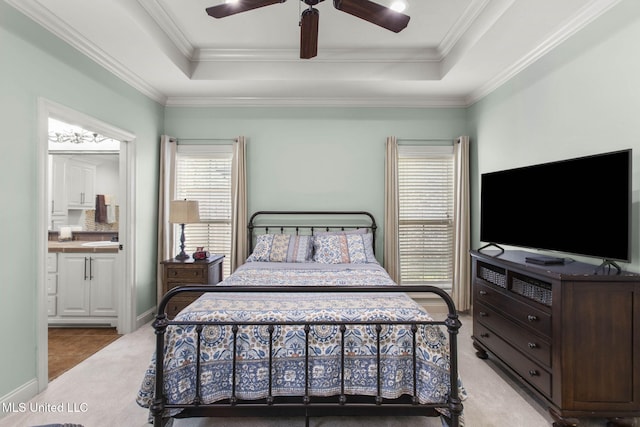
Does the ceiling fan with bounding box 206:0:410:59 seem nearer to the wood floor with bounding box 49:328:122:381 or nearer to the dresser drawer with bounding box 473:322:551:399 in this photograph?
the dresser drawer with bounding box 473:322:551:399

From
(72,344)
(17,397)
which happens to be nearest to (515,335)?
(17,397)

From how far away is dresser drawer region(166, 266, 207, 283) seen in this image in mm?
3705

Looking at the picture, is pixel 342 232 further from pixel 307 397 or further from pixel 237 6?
pixel 237 6

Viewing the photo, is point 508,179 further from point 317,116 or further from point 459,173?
point 317,116

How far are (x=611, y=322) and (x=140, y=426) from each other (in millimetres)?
2983

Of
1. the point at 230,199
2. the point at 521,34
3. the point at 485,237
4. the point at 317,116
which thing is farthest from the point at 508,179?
the point at 230,199

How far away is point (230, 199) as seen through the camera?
438cm

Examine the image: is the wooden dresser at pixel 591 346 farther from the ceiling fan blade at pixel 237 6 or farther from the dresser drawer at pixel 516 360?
the ceiling fan blade at pixel 237 6

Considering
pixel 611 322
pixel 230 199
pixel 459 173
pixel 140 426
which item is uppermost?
pixel 459 173

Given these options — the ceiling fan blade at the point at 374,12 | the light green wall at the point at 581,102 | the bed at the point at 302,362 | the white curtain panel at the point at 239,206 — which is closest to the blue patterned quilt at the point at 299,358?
the bed at the point at 302,362

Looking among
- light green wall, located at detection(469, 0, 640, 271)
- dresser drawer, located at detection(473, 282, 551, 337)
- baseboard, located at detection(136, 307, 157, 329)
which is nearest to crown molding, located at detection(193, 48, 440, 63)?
light green wall, located at detection(469, 0, 640, 271)

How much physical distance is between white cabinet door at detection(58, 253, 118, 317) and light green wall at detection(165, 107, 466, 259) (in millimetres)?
1825

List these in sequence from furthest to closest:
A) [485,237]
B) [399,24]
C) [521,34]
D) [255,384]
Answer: [485,237]
[521,34]
[399,24]
[255,384]

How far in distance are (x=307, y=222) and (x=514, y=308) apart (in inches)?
101
